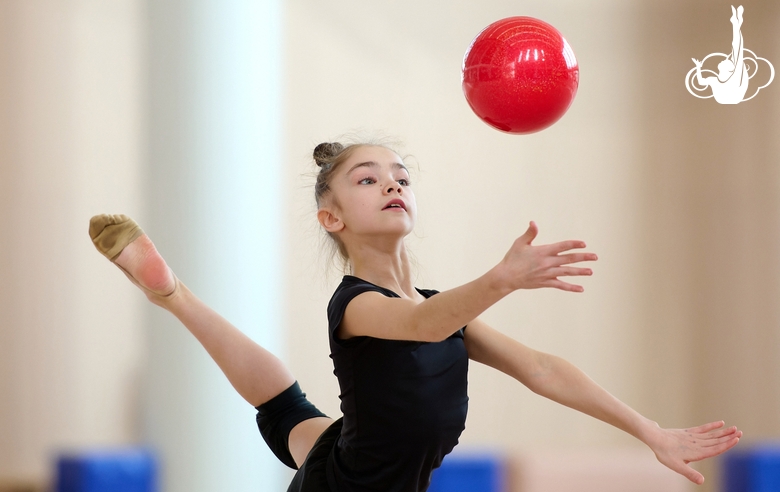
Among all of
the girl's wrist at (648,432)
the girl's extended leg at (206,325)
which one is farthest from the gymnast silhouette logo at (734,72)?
the girl's extended leg at (206,325)

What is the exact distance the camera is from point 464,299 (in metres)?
1.04

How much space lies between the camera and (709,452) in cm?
126

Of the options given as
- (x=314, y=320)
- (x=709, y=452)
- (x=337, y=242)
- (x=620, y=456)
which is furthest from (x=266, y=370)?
(x=620, y=456)

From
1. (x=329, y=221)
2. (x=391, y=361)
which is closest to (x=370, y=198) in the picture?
(x=329, y=221)

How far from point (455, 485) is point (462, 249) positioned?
35.4 inches

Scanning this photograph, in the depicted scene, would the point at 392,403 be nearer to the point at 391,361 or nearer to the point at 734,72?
the point at 391,361

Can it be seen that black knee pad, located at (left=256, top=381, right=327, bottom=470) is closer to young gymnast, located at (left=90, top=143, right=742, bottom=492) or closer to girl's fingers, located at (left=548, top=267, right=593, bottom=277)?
young gymnast, located at (left=90, top=143, right=742, bottom=492)

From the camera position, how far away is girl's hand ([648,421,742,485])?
1257mm

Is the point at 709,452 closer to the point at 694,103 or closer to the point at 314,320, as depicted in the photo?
the point at 314,320

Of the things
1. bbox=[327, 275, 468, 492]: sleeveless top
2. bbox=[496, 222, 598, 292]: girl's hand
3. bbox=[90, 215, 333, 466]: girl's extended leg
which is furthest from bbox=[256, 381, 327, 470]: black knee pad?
bbox=[496, 222, 598, 292]: girl's hand

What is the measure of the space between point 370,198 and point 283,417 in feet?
1.71

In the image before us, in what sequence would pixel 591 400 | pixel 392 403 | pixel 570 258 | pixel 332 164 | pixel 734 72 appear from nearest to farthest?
pixel 570 258 → pixel 392 403 → pixel 591 400 → pixel 332 164 → pixel 734 72

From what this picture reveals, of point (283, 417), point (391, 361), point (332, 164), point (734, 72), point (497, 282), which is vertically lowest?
point (283, 417)

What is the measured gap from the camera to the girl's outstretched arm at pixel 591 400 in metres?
1.27
